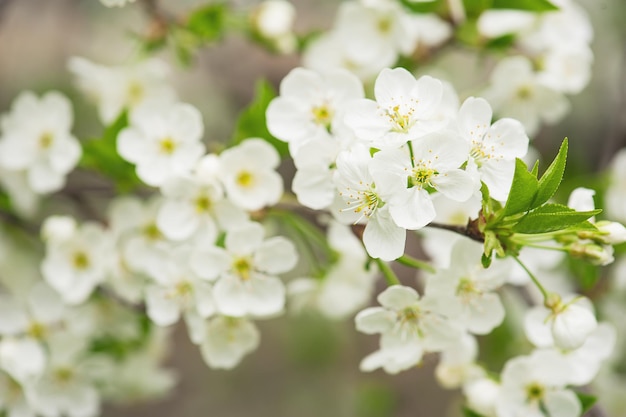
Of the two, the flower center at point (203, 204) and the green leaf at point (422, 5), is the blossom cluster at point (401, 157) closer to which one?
the flower center at point (203, 204)

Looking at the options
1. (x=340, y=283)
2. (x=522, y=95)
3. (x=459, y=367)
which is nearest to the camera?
(x=459, y=367)

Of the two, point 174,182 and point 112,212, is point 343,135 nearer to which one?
point 174,182

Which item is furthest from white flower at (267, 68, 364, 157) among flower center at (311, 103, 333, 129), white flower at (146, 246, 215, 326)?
white flower at (146, 246, 215, 326)

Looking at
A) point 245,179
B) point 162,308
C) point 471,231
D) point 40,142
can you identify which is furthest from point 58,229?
point 471,231

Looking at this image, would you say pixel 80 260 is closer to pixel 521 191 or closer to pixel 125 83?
pixel 125 83

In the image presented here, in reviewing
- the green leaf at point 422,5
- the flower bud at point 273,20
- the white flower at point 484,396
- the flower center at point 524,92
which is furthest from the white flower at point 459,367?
the flower bud at point 273,20
